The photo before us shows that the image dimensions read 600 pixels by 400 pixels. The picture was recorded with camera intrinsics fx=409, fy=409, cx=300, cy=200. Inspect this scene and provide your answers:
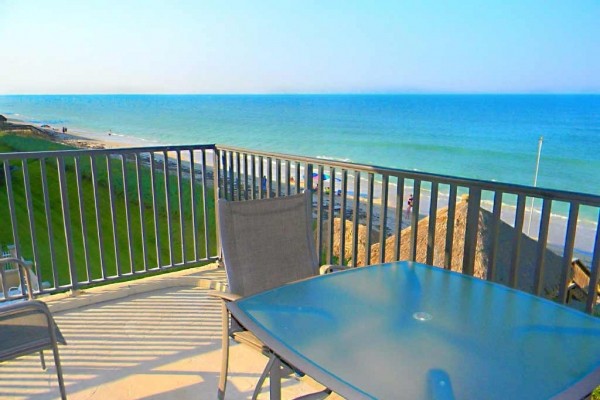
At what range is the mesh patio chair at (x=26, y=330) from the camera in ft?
5.29

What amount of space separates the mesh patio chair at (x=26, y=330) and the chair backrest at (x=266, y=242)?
0.76m

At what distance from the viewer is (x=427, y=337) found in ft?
3.82

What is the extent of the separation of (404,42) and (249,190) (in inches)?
1506

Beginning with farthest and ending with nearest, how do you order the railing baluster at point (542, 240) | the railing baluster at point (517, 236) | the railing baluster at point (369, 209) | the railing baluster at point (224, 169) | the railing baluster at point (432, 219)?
the railing baluster at point (224, 169) < the railing baluster at point (369, 209) < the railing baluster at point (432, 219) < the railing baluster at point (517, 236) < the railing baluster at point (542, 240)

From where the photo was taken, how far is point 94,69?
29891 millimetres

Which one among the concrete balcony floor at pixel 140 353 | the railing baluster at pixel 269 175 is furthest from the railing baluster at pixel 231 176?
the concrete balcony floor at pixel 140 353

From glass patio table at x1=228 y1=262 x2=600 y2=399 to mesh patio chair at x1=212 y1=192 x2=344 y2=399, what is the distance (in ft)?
1.17

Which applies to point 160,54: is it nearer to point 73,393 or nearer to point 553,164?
point 553,164

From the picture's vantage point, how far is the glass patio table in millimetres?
942

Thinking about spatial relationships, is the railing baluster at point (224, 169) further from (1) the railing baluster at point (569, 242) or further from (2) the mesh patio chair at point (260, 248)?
(1) the railing baluster at point (569, 242)

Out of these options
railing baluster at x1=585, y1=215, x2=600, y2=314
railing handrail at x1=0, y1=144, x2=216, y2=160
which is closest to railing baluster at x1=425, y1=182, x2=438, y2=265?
railing baluster at x1=585, y1=215, x2=600, y2=314

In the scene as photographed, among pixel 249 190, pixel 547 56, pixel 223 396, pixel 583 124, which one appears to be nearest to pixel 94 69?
pixel 249 190

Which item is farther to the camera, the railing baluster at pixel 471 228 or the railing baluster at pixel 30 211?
the railing baluster at pixel 30 211

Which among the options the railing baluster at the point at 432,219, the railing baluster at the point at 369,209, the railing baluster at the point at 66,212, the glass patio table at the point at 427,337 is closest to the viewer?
the glass patio table at the point at 427,337
